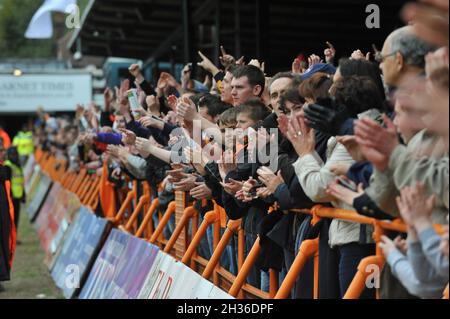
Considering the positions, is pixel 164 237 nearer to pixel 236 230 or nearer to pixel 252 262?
pixel 236 230

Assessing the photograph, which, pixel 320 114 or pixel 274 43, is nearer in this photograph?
pixel 320 114

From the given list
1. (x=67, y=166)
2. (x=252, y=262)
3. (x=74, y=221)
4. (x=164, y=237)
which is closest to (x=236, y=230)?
(x=252, y=262)

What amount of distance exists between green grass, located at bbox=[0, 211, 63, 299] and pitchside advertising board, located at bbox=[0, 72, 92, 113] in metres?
26.3

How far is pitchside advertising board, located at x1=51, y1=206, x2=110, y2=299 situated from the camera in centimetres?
1112

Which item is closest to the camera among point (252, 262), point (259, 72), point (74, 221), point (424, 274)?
point (424, 274)

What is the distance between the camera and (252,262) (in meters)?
5.98

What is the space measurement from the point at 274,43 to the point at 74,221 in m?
11.6

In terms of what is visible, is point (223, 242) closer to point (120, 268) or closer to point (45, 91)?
point (120, 268)

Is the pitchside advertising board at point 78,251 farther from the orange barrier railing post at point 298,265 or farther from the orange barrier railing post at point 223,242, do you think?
the orange barrier railing post at point 298,265

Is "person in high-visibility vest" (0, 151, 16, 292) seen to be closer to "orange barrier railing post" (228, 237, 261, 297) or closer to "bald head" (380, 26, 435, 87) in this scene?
"orange barrier railing post" (228, 237, 261, 297)

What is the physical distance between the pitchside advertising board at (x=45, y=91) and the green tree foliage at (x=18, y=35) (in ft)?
181

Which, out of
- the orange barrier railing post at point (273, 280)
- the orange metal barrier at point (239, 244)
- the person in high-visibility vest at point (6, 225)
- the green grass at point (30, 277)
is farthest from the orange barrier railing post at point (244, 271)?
the green grass at point (30, 277)

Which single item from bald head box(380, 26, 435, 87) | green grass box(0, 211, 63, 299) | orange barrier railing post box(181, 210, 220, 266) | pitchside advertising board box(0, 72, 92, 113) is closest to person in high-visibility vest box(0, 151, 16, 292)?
green grass box(0, 211, 63, 299)

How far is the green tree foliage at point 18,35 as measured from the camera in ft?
341
